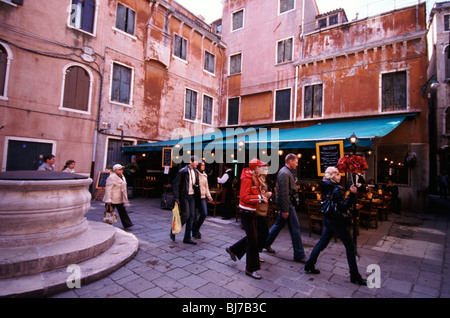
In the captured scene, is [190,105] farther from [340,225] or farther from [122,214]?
[340,225]

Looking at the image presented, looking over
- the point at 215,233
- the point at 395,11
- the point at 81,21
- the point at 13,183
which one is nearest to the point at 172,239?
the point at 215,233

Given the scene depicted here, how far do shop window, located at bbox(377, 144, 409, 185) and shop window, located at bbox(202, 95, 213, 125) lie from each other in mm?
9795

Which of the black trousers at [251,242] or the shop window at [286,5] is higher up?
the shop window at [286,5]

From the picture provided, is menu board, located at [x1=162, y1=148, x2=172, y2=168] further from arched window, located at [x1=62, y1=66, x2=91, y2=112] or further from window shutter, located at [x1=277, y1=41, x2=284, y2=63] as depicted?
window shutter, located at [x1=277, y1=41, x2=284, y2=63]

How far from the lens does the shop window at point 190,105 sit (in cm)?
1446

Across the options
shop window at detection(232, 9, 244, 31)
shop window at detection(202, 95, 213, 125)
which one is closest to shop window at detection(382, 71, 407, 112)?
shop window at detection(232, 9, 244, 31)

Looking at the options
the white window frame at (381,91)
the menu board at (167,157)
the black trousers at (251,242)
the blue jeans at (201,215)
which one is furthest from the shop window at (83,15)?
the white window frame at (381,91)

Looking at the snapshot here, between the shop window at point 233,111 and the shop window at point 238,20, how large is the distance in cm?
484

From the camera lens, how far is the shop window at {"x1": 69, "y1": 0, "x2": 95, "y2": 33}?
32.7 feet

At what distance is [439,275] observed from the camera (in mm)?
3707

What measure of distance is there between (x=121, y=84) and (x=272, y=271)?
36.3ft

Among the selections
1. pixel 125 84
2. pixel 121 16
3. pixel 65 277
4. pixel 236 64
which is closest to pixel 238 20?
pixel 236 64

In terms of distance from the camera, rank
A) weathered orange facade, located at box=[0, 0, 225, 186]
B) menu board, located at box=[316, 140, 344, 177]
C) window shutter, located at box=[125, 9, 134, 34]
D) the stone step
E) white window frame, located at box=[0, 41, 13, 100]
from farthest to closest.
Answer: window shutter, located at box=[125, 9, 134, 34] → weathered orange facade, located at box=[0, 0, 225, 186] → white window frame, located at box=[0, 41, 13, 100] → menu board, located at box=[316, 140, 344, 177] → the stone step

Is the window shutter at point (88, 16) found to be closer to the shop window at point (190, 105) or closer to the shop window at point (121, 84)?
the shop window at point (121, 84)
